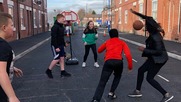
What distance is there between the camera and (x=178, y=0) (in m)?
18.2

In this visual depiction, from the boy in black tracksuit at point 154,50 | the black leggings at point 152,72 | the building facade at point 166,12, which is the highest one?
the building facade at point 166,12

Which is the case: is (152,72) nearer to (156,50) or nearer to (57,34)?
(156,50)

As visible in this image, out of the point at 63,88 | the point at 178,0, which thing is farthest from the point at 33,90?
the point at 178,0

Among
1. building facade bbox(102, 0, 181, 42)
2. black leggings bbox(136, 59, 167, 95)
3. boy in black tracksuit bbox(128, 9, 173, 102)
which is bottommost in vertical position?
black leggings bbox(136, 59, 167, 95)

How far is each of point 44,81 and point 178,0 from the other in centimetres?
1427

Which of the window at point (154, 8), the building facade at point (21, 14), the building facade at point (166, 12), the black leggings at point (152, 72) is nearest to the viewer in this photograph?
the black leggings at point (152, 72)

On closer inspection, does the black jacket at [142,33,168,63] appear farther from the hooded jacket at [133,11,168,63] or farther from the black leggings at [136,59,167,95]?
the black leggings at [136,59,167,95]

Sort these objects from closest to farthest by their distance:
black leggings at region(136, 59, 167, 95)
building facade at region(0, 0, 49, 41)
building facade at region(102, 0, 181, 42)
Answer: black leggings at region(136, 59, 167, 95) → building facade at region(102, 0, 181, 42) → building facade at region(0, 0, 49, 41)

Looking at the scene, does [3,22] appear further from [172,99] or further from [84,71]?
[84,71]

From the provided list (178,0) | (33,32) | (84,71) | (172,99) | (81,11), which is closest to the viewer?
(172,99)

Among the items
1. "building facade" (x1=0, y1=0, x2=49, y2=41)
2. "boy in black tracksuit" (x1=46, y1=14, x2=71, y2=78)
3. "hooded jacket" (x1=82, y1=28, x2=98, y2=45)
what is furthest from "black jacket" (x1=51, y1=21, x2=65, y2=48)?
"building facade" (x1=0, y1=0, x2=49, y2=41)

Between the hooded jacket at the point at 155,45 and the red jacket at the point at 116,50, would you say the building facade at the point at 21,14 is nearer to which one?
the red jacket at the point at 116,50

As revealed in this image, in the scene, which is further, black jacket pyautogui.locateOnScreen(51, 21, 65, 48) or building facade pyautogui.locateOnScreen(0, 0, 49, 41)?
building facade pyautogui.locateOnScreen(0, 0, 49, 41)

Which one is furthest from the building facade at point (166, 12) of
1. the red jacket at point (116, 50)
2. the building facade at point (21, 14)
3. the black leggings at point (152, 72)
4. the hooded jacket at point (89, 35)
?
the red jacket at point (116, 50)
